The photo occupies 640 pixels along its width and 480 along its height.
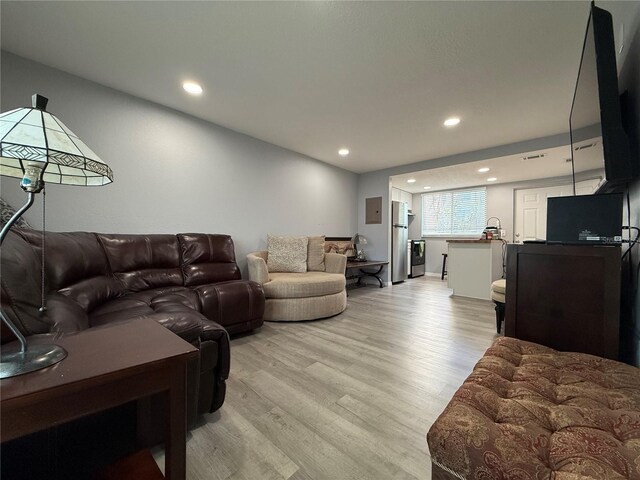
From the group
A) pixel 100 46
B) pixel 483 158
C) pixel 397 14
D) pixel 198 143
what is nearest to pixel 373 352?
pixel 397 14

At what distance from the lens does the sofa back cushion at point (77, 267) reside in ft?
5.11

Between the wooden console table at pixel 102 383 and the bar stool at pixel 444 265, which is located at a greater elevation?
the wooden console table at pixel 102 383

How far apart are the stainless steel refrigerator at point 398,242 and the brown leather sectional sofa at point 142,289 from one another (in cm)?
338

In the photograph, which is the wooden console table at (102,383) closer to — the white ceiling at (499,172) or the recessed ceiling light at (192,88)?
the recessed ceiling light at (192,88)

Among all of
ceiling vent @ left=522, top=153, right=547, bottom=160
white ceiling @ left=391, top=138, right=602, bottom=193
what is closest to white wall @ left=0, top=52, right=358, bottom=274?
white ceiling @ left=391, top=138, right=602, bottom=193

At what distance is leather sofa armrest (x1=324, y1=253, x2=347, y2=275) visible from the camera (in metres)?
3.44

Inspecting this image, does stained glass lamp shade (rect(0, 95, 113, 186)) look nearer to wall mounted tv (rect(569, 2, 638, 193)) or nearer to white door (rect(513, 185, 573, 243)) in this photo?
wall mounted tv (rect(569, 2, 638, 193))

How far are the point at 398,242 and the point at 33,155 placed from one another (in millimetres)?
5177

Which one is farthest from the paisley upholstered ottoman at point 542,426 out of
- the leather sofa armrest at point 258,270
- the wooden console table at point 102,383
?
the leather sofa armrest at point 258,270

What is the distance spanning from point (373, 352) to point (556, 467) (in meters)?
1.54

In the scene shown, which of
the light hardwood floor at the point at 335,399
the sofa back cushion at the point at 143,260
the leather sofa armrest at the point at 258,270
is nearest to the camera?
the light hardwood floor at the point at 335,399

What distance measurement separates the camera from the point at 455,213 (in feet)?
20.0

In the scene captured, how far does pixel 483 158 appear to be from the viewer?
12.4 feet

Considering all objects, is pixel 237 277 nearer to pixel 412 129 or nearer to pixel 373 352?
pixel 373 352
